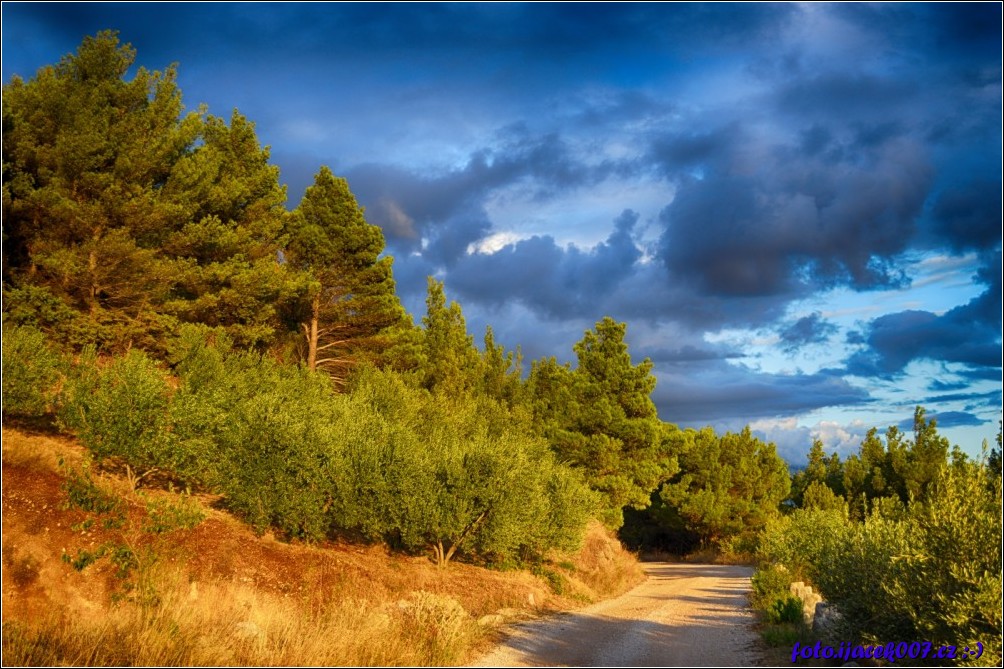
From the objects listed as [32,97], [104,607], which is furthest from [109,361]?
[104,607]

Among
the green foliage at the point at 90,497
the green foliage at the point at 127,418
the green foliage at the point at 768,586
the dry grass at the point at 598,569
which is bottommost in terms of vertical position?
the dry grass at the point at 598,569

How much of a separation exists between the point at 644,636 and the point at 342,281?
90.7ft

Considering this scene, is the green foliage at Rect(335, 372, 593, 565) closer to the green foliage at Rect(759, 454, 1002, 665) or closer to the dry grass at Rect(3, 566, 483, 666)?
the dry grass at Rect(3, 566, 483, 666)

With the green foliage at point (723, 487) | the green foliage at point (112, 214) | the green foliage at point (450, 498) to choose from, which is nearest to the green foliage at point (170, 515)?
the green foliage at point (450, 498)

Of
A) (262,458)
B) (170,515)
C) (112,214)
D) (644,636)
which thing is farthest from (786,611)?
(112,214)

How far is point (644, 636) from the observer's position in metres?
16.5

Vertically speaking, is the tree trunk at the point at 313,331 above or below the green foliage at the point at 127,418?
above

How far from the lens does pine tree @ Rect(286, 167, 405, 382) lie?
3928 cm

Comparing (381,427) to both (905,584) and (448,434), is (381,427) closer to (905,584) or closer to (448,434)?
(448,434)

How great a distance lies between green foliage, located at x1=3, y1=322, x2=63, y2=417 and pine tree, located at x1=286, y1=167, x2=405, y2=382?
17532mm

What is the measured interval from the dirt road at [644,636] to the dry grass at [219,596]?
1144 millimetres

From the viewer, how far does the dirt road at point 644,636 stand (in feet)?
44.4

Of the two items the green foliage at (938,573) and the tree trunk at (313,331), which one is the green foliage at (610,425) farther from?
the green foliage at (938,573)

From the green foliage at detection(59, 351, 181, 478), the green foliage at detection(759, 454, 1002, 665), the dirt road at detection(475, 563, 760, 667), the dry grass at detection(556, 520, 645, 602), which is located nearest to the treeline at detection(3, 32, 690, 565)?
the green foliage at detection(59, 351, 181, 478)
